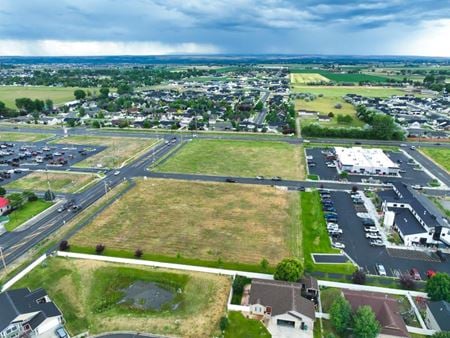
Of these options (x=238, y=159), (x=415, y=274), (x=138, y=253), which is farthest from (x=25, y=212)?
(x=415, y=274)

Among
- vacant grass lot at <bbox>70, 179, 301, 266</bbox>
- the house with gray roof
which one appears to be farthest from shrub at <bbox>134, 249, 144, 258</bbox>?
the house with gray roof

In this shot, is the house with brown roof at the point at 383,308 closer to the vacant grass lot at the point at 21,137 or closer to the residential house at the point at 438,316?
the residential house at the point at 438,316

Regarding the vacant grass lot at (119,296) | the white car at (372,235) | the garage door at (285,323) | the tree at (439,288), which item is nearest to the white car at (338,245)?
the white car at (372,235)

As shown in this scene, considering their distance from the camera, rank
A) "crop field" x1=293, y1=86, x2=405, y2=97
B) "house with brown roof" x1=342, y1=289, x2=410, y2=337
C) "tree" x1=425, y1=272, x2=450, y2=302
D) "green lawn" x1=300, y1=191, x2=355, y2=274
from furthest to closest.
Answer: "crop field" x1=293, y1=86, x2=405, y2=97, "green lawn" x1=300, y1=191, x2=355, y2=274, "tree" x1=425, y1=272, x2=450, y2=302, "house with brown roof" x1=342, y1=289, x2=410, y2=337

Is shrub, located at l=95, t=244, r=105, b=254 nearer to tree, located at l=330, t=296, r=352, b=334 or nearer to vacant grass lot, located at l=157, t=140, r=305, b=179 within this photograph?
tree, located at l=330, t=296, r=352, b=334

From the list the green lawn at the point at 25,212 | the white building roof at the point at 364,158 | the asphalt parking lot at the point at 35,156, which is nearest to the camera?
the green lawn at the point at 25,212

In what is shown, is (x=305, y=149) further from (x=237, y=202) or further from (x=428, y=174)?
(x=237, y=202)

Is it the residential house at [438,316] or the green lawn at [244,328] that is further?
the green lawn at [244,328]
